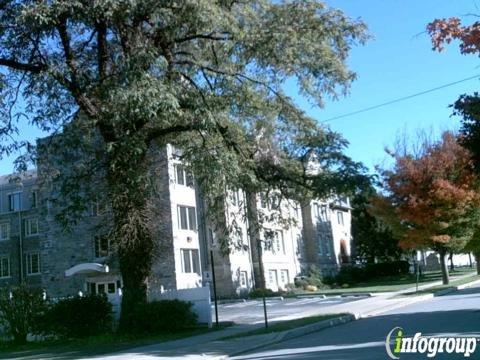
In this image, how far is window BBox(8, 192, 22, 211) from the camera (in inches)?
2263

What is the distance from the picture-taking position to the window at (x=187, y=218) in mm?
42997

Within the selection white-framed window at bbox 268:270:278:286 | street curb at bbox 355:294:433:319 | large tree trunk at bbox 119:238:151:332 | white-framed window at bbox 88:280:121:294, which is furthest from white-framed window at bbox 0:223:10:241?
street curb at bbox 355:294:433:319

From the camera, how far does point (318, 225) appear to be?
6062 centimetres

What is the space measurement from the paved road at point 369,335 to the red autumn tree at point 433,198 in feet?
47.8

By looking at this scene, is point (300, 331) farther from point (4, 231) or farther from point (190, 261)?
point (4, 231)

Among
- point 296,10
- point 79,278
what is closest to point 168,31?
point 296,10

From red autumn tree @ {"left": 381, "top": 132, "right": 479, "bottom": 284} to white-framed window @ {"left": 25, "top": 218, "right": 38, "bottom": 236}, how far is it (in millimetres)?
33698

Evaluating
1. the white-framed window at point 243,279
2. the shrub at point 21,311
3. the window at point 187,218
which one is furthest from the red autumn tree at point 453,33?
the white-framed window at point 243,279

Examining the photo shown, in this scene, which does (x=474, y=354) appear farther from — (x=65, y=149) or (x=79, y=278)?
(x=79, y=278)

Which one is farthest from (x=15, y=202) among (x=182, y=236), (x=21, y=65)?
(x=21, y=65)

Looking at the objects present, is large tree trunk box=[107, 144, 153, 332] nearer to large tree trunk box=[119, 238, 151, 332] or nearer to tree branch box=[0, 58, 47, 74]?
large tree trunk box=[119, 238, 151, 332]

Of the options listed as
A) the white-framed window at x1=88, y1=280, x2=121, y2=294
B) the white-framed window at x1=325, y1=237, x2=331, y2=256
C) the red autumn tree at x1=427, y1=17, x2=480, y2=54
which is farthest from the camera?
the white-framed window at x1=325, y1=237, x2=331, y2=256

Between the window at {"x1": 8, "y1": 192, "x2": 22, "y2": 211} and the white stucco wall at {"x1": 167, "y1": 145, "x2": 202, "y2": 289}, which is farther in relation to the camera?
the window at {"x1": 8, "y1": 192, "x2": 22, "y2": 211}

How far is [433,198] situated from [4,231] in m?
40.9
